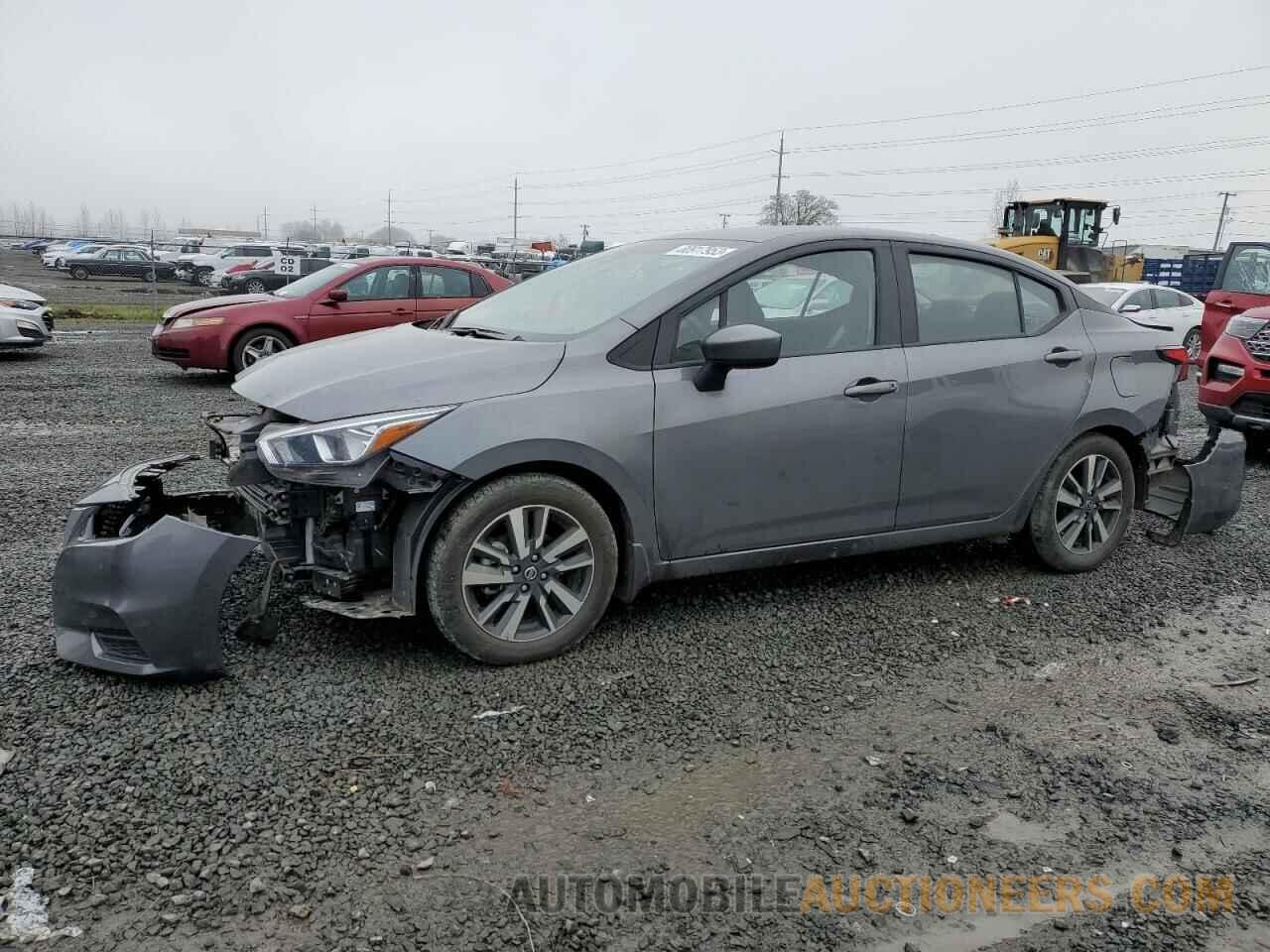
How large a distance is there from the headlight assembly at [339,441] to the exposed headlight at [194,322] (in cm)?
881

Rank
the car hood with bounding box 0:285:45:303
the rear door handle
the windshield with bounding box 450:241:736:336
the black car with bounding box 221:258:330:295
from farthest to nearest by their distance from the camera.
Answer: the black car with bounding box 221:258:330:295
the car hood with bounding box 0:285:45:303
the rear door handle
the windshield with bounding box 450:241:736:336

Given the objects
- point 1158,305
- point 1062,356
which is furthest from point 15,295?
Answer: point 1158,305

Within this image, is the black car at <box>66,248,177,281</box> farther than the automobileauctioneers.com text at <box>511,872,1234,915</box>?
Yes

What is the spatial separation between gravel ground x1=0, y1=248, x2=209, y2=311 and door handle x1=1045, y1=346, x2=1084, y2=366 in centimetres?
2121

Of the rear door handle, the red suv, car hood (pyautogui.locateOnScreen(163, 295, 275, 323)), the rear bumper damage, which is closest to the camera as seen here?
the rear door handle

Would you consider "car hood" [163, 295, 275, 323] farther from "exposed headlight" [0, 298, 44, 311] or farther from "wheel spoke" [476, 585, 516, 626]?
"wheel spoke" [476, 585, 516, 626]

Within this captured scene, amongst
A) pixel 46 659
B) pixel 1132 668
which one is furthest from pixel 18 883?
pixel 1132 668

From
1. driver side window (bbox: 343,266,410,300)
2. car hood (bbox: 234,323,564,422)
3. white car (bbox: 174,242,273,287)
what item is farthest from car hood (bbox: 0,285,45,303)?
white car (bbox: 174,242,273,287)

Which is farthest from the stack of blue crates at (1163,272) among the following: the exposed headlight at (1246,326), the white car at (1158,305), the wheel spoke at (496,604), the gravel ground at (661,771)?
the wheel spoke at (496,604)

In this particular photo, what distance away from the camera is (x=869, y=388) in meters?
4.35

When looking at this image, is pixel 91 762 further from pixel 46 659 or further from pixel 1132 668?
pixel 1132 668

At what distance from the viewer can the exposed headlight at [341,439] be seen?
357cm

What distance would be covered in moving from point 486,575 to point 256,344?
898 cm

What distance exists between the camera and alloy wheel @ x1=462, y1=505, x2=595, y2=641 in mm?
3760
